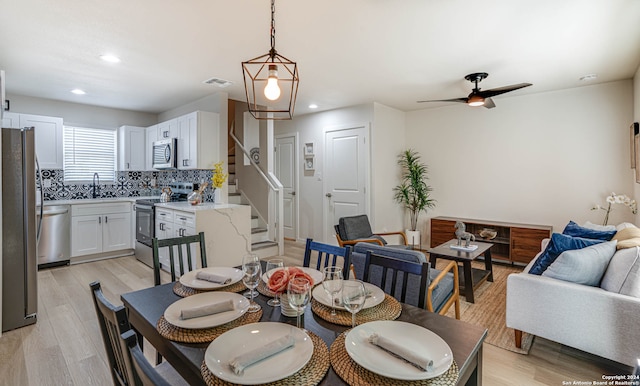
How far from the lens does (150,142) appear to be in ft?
17.6

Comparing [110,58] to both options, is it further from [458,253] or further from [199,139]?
[458,253]

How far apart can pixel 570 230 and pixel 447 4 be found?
270 centimetres

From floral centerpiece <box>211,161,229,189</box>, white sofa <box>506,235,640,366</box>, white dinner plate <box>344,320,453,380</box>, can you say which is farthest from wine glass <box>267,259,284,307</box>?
floral centerpiece <box>211,161,229,189</box>

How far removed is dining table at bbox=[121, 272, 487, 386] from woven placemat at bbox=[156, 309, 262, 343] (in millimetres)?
17

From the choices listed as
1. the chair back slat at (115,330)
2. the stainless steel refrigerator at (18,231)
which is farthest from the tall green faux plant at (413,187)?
the chair back slat at (115,330)

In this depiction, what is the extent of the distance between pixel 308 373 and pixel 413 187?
16.0 ft

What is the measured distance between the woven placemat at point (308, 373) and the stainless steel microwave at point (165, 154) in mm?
4246

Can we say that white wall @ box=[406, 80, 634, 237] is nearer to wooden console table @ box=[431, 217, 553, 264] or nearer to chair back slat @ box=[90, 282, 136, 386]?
wooden console table @ box=[431, 217, 553, 264]

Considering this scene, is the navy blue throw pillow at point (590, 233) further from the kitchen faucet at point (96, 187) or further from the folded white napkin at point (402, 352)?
the kitchen faucet at point (96, 187)

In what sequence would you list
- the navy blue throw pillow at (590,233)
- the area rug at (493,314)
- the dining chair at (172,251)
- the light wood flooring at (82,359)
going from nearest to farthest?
the dining chair at (172,251)
the light wood flooring at (82,359)
the area rug at (493,314)
the navy blue throw pillow at (590,233)

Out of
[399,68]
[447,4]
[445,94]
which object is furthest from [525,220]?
[447,4]

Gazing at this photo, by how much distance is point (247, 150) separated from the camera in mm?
5566

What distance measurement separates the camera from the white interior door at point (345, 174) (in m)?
5.19

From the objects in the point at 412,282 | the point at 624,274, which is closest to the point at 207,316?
the point at 412,282
